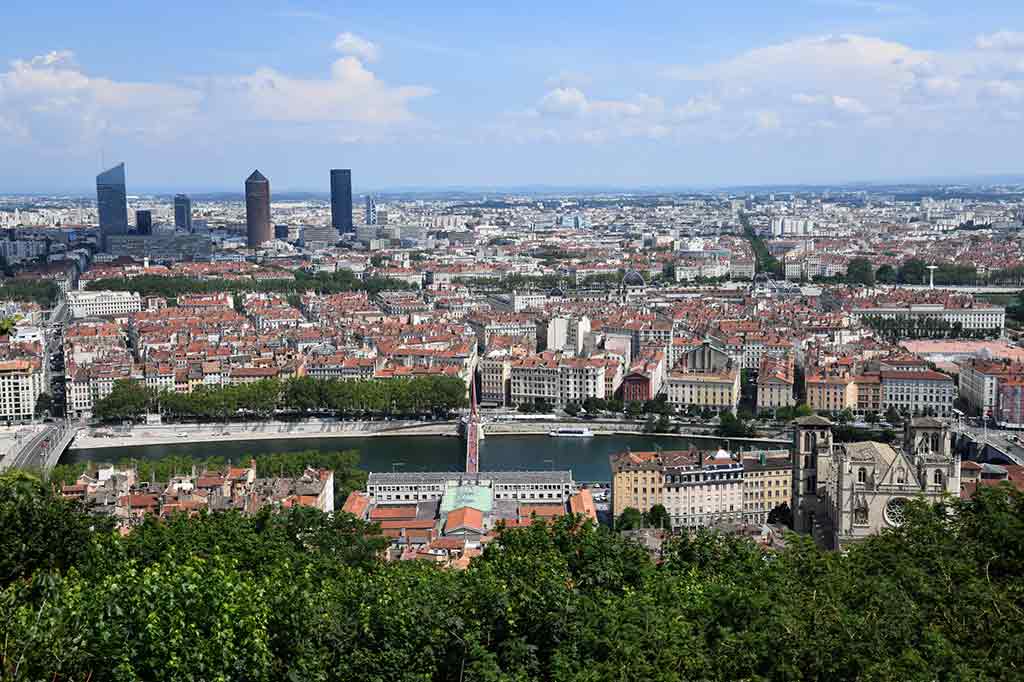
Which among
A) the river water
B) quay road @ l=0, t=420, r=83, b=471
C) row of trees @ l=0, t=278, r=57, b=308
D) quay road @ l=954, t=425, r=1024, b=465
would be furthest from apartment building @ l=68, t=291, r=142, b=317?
quay road @ l=954, t=425, r=1024, b=465

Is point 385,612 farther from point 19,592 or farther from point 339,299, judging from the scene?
point 339,299

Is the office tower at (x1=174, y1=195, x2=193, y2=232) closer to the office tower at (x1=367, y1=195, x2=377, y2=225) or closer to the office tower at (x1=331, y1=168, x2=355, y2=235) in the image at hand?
the office tower at (x1=331, y1=168, x2=355, y2=235)

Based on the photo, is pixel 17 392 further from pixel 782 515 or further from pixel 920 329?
pixel 920 329

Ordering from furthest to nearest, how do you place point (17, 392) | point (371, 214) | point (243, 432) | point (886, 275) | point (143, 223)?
point (371, 214)
point (143, 223)
point (886, 275)
point (17, 392)
point (243, 432)

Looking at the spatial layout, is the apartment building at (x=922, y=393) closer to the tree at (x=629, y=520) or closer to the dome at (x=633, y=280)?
the tree at (x=629, y=520)

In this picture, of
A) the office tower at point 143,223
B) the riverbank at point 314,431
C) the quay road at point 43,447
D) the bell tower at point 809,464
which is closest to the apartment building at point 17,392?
the quay road at point 43,447

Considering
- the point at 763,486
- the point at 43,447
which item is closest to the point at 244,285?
the point at 43,447

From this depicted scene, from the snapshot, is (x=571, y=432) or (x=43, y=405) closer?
(x=571, y=432)
